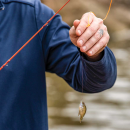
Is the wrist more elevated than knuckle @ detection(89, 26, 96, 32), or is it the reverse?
knuckle @ detection(89, 26, 96, 32)

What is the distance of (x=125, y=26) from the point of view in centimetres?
2103

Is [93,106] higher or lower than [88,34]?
higher

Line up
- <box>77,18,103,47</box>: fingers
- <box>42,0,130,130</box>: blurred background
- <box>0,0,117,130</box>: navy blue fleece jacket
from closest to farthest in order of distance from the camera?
<box>77,18,103,47</box>: fingers < <box>0,0,117,130</box>: navy blue fleece jacket < <box>42,0,130,130</box>: blurred background

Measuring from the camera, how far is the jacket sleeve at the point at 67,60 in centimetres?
160

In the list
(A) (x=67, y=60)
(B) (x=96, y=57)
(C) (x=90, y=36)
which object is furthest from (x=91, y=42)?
(A) (x=67, y=60)

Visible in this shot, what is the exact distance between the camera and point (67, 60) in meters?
1.75

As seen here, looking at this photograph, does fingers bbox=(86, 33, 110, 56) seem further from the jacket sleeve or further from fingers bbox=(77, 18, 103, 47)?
the jacket sleeve

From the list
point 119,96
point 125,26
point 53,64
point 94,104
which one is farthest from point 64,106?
point 125,26

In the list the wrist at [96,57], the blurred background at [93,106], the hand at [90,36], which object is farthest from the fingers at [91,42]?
the blurred background at [93,106]

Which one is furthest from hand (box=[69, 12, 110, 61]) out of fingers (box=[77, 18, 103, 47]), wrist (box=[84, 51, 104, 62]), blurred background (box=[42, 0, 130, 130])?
blurred background (box=[42, 0, 130, 130])

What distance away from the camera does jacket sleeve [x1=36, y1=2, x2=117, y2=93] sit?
160 cm

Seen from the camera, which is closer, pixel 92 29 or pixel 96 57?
pixel 92 29

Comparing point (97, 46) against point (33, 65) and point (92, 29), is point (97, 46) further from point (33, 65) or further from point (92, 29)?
point (33, 65)

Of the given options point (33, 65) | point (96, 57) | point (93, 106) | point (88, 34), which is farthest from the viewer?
point (93, 106)
